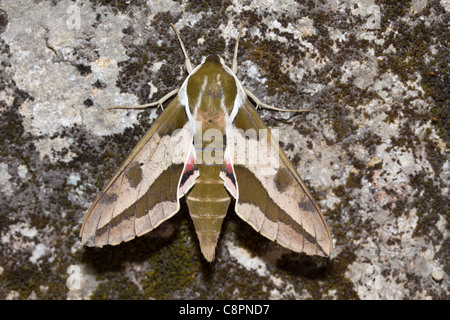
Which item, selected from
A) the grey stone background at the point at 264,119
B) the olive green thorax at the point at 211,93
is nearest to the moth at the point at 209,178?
the olive green thorax at the point at 211,93

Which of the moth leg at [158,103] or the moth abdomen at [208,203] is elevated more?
the moth leg at [158,103]

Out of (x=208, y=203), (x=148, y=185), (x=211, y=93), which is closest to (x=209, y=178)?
(x=208, y=203)

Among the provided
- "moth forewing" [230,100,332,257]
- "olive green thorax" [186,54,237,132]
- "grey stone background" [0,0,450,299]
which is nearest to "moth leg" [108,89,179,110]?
"grey stone background" [0,0,450,299]

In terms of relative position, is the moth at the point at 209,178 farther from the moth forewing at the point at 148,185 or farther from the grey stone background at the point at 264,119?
the grey stone background at the point at 264,119

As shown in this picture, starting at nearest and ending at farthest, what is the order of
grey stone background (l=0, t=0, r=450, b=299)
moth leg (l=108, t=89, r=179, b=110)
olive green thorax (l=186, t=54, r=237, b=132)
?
olive green thorax (l=186, t=54, r=237, b=132)
moth leg (l=108, t=89, r=179, b=110)
grey stone background (l=0, t=0, r=450, b=299)

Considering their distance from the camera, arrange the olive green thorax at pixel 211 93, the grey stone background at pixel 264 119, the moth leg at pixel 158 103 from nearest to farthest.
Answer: the olive green thorax at pixel 211 93 < the moth leg at pixel 158 103 < the grey stone background at pixel 264 119

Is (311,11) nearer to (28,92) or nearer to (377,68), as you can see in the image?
(377,68)

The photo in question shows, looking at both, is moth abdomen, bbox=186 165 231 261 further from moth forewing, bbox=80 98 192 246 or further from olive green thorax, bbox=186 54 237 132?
olive green thorax, bbox=186 54 237 132

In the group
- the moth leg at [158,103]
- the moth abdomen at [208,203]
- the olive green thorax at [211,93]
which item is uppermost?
the olive green thorax at [211,93]
